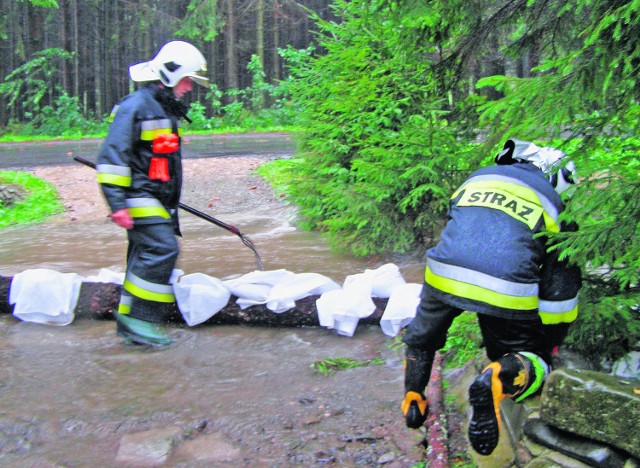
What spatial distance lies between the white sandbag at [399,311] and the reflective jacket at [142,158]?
5.48 ft

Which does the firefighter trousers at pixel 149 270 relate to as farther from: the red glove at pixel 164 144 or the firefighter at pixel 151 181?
the red glove at pixel 164 144

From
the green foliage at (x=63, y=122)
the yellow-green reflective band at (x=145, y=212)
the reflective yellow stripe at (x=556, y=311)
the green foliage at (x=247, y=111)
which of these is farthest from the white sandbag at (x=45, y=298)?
the green foliage at (x=63, y=122)

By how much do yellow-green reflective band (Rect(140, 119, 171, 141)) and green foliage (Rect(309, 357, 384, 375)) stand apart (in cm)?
189

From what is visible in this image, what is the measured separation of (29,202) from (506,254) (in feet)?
31.3

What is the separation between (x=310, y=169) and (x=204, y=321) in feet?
9.98

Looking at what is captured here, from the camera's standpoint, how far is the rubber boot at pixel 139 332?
481 cm

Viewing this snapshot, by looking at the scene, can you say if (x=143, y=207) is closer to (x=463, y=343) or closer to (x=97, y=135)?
(x=463, y=343)

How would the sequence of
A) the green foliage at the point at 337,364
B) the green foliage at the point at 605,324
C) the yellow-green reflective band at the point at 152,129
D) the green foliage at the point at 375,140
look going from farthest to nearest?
the green foliage at the point at 375,140
the yellow-green reflective band at the point at 152,129
the green foliage at the point at 337,364
the green foliage at the point at 605,324

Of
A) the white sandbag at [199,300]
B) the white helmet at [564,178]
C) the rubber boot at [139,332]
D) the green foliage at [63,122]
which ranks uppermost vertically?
the green foliage at [63,122]

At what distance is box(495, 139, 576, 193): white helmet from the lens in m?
3.04

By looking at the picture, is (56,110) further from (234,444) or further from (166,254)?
(234,444)

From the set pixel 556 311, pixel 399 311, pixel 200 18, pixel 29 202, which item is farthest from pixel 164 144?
pixel 200 18

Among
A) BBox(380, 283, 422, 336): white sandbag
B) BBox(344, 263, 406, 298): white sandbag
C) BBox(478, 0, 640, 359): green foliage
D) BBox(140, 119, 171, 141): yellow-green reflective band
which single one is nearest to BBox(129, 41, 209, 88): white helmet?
BBox(140, 119, 171, 141): yellow-green reflective band

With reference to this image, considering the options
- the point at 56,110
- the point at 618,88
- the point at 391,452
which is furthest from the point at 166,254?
the point at 56,110
